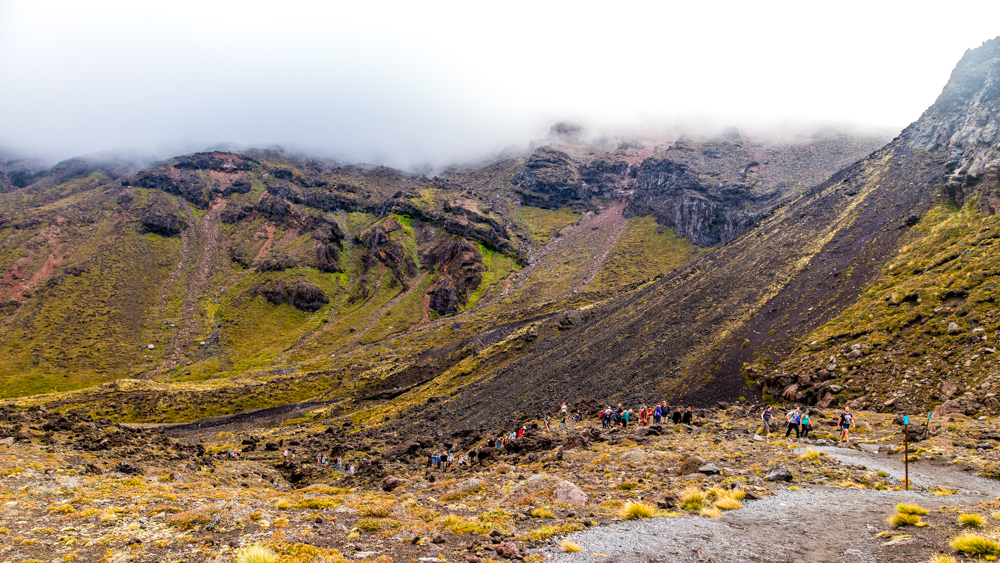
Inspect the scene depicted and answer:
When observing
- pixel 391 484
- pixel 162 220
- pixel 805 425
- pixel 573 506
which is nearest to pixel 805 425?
pixel 805 425

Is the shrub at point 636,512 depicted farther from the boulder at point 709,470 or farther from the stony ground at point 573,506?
the boulder at point 709,470

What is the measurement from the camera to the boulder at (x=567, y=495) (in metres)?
13.7

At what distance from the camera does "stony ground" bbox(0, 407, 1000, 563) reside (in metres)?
9.52

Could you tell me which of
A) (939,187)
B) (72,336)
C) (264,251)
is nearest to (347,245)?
(264,251)

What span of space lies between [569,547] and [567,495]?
4.48m

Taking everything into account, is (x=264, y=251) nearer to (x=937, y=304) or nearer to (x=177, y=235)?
(x=177, y=235)

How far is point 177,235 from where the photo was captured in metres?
185

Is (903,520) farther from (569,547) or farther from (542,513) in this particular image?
(542,513)

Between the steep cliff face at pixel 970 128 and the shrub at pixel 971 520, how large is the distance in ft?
155

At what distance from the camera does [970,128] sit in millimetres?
59000

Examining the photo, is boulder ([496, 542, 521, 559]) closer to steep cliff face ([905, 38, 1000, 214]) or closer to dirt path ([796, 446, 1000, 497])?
dirt path ([796, 446, 1000, 497])

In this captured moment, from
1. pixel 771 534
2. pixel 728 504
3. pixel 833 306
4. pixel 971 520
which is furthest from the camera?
pixel 833 306

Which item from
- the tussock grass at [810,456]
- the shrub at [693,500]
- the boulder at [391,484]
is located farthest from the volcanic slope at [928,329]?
the boulder at [391,484]

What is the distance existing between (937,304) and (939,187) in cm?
3485
